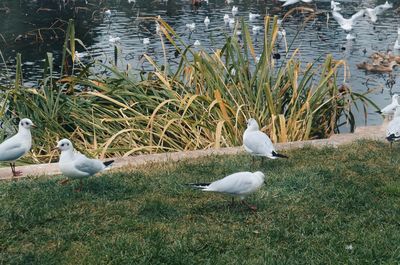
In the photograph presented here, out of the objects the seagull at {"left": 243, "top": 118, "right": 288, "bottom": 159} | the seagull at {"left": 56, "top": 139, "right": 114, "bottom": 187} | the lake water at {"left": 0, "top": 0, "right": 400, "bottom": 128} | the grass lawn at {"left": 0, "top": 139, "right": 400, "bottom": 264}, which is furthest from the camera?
the lake water at {"left": 0, "top": 0, "right": 400, "bottom": 128}

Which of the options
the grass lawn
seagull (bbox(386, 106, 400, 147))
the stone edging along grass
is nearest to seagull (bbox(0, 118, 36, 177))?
the stone edging along grass

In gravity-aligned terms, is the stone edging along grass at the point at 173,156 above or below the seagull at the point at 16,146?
below

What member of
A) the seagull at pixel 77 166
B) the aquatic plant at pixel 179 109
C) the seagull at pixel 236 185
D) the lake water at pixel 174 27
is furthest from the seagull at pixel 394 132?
the lake water at pixel 174 27

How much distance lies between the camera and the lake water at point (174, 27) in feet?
70.5

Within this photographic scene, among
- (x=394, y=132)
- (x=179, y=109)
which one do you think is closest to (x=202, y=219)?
(x=394, y=132)

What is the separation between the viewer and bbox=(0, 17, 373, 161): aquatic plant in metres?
9.28

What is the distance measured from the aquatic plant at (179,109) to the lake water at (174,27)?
5.00m

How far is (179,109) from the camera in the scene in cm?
978

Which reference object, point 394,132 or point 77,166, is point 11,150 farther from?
point 394,132

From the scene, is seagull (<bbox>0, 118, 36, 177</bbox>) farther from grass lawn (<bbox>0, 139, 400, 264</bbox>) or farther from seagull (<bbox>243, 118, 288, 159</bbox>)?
seagull (<bbox>243, 118, 288, 159</bbox>)

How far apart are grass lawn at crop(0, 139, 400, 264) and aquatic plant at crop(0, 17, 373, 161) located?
2.17 meters

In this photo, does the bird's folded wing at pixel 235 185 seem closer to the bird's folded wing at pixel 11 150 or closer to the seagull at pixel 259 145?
the seagull at pixel 259 145

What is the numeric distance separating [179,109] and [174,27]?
19.7 meters

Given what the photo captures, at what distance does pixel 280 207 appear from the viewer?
585 cm
